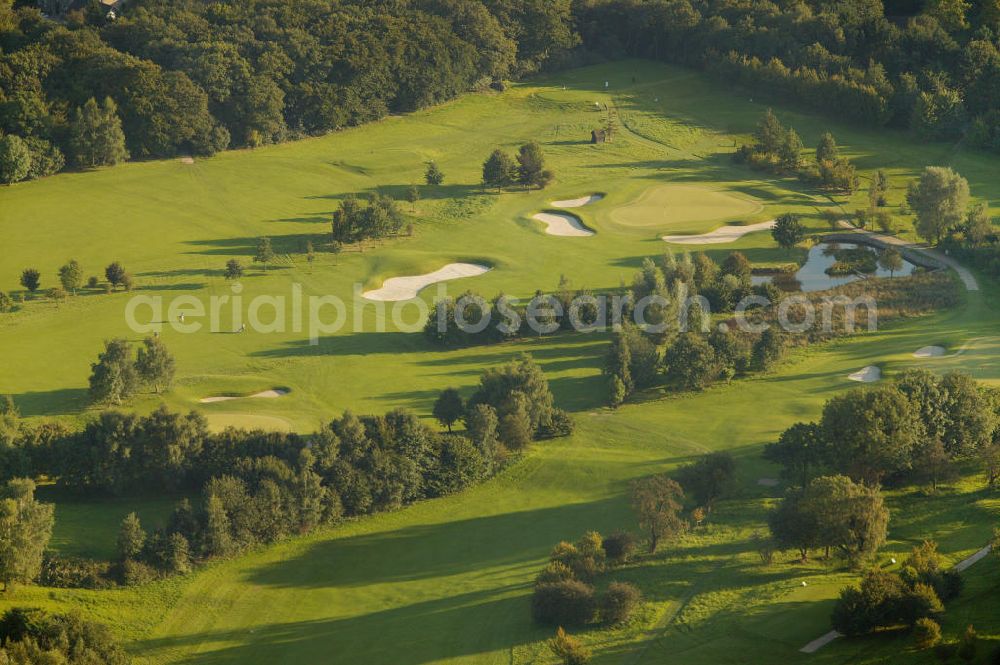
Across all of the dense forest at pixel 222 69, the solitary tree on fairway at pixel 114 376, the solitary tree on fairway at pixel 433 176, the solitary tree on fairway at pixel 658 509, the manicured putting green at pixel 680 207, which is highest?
the dense forest at pixel 222 69

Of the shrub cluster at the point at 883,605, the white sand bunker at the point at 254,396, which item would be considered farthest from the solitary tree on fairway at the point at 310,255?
the shrub cluster at the point at 883,605

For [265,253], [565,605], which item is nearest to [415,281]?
[265,253]

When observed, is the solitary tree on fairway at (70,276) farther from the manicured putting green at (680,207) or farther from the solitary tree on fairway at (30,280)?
the manicured putting green at (680,207)

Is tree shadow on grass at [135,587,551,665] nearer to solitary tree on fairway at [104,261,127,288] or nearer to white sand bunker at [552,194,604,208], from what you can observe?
solitary tree on fairway at [104,261,127,288]

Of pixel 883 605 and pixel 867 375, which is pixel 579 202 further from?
pixel 883 605

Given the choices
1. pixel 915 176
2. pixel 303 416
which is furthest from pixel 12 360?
pixel 915 176

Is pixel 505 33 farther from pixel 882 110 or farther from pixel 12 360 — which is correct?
pixel 12 360
